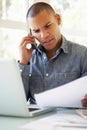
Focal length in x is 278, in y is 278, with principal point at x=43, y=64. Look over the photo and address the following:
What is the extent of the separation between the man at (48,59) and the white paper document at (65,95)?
0.47 meters

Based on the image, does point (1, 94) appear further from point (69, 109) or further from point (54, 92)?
point (69, 109)

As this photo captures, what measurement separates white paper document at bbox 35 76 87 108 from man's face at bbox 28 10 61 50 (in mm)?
560

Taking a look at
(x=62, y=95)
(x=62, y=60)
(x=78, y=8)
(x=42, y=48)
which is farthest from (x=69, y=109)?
(x=78, y=8)

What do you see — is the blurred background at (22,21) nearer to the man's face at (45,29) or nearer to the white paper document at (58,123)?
the man's face at (45,29)

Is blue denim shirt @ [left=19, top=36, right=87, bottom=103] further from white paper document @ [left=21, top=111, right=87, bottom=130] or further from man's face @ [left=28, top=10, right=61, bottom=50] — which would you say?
white paper document @ [left=21, top=111, right=87, bottom=130]

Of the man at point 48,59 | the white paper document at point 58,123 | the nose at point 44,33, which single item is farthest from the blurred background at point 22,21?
the white paper document at point 58,123

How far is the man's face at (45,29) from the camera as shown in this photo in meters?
1.62

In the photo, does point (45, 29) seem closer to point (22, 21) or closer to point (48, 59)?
point (48, 59)

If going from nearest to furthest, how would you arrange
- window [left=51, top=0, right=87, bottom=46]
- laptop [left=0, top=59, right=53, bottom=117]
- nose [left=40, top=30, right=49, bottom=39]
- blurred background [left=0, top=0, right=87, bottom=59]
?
laptop [left=0, top=59, right=53, bottom=117] < nose [left=40, top=30, right=49, bottom=39] < blurred background [left=0, top=0, right=87, bottom=59] < window [left=51, top=0, right=87, bottom=46]

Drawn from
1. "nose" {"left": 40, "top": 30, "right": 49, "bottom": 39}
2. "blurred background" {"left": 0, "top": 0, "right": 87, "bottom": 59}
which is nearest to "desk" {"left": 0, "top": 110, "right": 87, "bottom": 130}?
"nose" {"left": 40, "top": 30, "right": 49, "bottom": 39}

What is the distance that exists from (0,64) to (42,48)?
0.75 metres

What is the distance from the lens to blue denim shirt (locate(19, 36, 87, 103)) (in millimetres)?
1623

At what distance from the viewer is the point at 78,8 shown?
8.89 feet

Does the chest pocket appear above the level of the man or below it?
below
